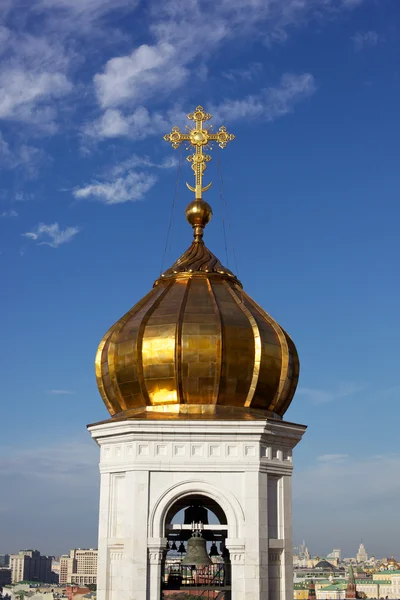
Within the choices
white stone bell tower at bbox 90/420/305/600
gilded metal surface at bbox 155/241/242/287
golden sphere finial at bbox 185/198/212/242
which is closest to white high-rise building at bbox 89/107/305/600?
white stone bell tower at bbox 90/420/305/600

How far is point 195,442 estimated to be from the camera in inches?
723

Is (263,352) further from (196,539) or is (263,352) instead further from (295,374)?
(196,539)

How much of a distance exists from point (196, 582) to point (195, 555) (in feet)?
4.28

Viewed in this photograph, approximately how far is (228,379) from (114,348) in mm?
2577

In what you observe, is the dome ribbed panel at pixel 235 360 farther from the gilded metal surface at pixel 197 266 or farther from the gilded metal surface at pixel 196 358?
the gilded metal surface at pixel 197 266

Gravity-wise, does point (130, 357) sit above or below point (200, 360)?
above

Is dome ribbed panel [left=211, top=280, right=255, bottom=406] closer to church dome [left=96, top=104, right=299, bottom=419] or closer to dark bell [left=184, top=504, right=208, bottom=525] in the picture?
church dome [left=96, top=104, right=299, bottom=419]

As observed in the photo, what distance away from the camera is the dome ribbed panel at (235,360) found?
739 inches

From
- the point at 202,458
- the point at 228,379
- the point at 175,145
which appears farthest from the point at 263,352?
the point at 175,145

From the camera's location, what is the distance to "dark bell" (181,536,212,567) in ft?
62.5

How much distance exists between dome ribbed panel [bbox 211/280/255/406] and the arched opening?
2.06m

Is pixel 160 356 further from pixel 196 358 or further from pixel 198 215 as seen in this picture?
pixel 198 215

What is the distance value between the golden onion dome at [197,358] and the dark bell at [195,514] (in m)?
2.66

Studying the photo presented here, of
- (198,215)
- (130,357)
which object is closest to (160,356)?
(130,357)
